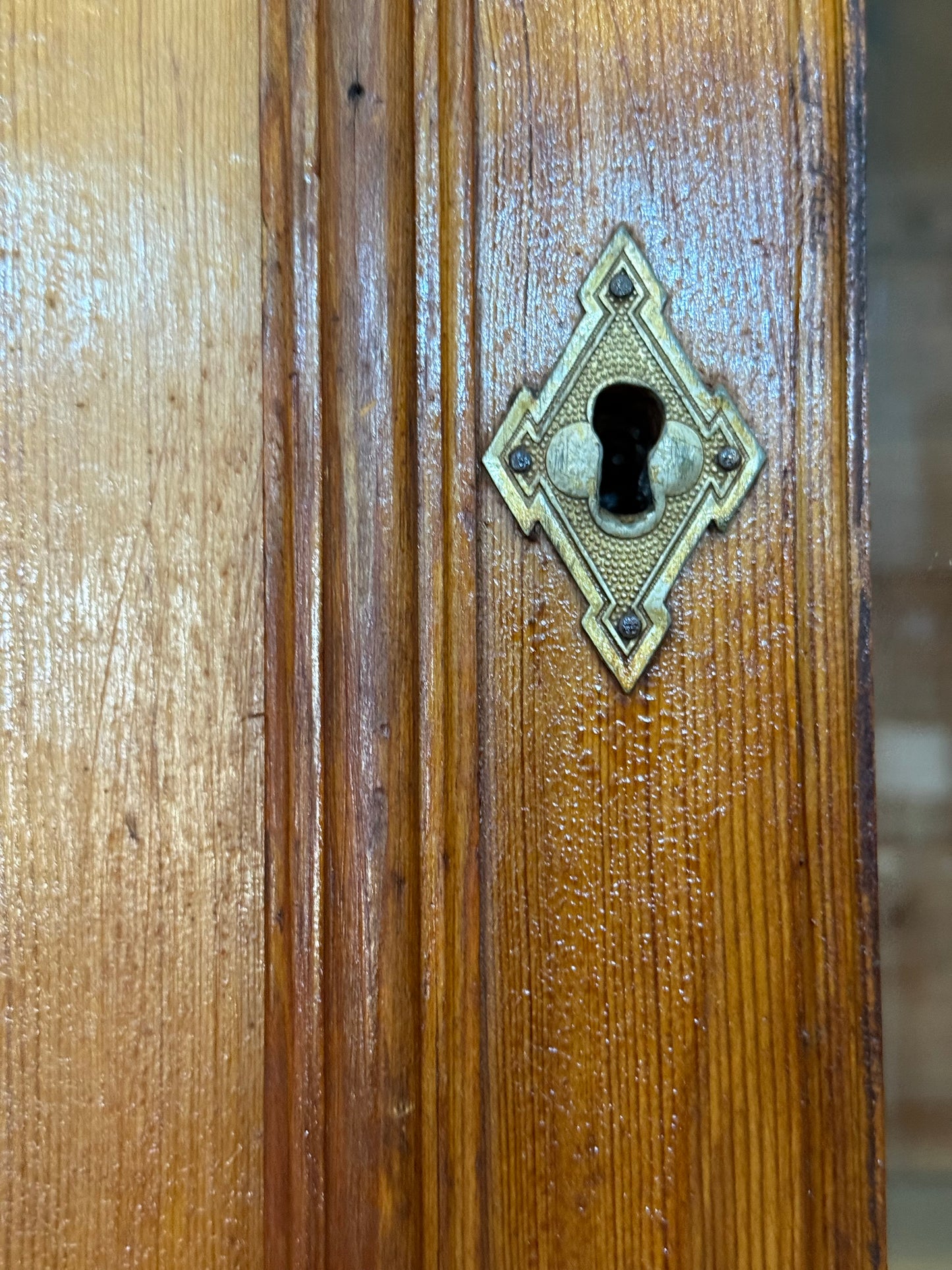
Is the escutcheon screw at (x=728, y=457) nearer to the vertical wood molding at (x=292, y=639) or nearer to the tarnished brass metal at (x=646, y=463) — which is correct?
the tarnished brass metal at (x=646, y=463)

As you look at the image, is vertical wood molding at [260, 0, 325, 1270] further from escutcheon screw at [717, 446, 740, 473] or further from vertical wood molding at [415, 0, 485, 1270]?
escutcheon screw at [717, 446, 740, 473]

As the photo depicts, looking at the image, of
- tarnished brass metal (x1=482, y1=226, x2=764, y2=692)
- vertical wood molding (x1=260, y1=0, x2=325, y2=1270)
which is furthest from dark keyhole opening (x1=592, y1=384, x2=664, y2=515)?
vertical wood molding (x1=260, y1=0, x2=325, y2=1270)

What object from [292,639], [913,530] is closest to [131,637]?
[292,639]

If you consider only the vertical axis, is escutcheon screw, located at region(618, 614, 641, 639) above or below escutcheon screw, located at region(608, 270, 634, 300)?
below

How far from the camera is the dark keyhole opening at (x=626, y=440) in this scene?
1.25 feet

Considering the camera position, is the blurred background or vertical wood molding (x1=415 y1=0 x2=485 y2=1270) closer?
vertical wood molding (x1=415 y1=0 x2=485 y2=1270)

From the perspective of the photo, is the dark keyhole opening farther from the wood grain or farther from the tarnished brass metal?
the wood grain

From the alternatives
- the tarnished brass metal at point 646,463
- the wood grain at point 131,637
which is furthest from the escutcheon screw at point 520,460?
the wood grain at point 131,637

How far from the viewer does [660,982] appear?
378 millimetres

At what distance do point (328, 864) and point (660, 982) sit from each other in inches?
5.4

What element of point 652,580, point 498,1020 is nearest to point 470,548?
point 652,580

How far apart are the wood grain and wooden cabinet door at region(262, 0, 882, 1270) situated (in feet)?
0.11

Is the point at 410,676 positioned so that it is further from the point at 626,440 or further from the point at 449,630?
the point at 626,440

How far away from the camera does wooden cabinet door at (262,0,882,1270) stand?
0.37 metres
